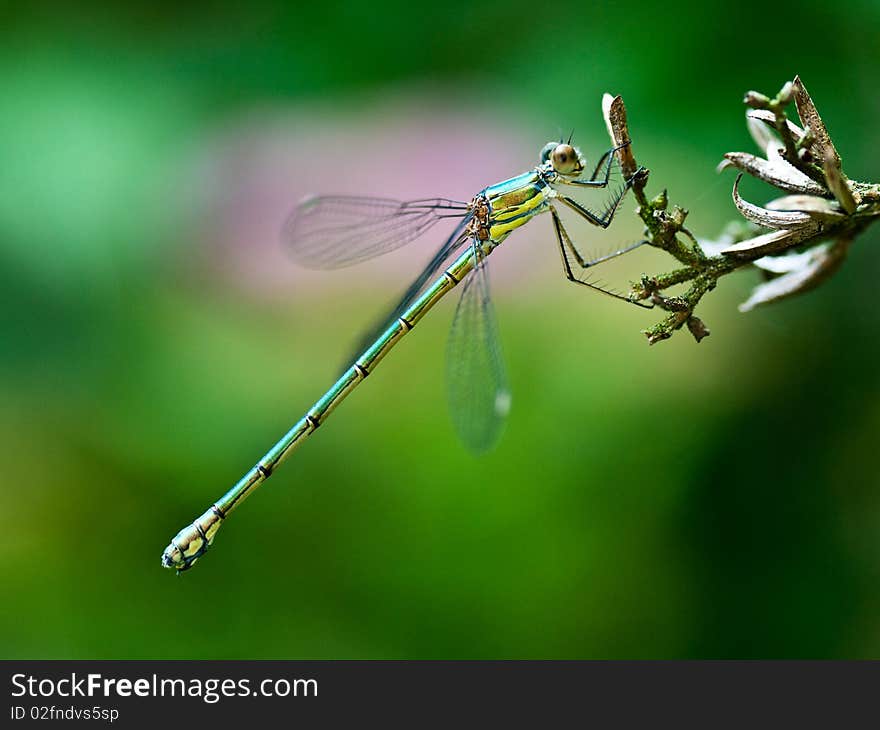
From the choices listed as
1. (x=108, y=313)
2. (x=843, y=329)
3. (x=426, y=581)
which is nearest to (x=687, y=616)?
(x=426, y=581)

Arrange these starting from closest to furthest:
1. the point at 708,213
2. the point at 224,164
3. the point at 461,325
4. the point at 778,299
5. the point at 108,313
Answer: the point at 778,299, the point at 461,325, the point at 708,213, the point at 108,313, the point at 224,164

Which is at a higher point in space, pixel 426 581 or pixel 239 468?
pixel 239 468

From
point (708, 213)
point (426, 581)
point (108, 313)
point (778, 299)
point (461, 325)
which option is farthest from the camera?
point (108, 313)

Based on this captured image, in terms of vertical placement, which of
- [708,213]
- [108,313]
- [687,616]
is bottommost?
[687,616]

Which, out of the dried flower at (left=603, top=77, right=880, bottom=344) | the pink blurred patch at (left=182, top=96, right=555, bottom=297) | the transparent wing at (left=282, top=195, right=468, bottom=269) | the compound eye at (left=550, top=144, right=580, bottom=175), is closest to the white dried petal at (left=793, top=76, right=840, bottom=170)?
the dried flower at (left=603, top=77, right=880, bottom=344)

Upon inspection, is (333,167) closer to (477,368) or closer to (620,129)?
(477,368)

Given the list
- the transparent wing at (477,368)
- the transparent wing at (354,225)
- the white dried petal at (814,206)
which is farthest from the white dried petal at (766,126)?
the transparent wing at (354,225)

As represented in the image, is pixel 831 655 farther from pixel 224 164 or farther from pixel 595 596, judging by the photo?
pixel 224 164

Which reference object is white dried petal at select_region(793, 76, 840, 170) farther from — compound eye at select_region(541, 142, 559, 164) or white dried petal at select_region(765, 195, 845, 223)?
compound eye at select_region(541, 142, 559, 164)
